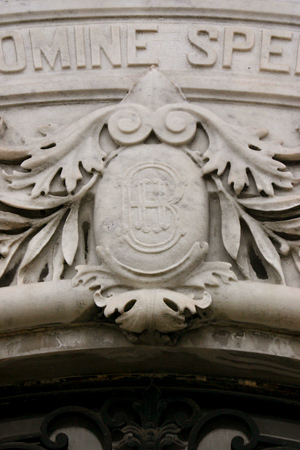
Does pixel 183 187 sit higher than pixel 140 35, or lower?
lower

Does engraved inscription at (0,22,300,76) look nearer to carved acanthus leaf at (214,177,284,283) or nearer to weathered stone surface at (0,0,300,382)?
weathered stone surface at (0,0,300,382)

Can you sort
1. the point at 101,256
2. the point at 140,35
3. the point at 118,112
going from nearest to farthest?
the point at 101,256 < the point at 118,112 < the point at 140,35

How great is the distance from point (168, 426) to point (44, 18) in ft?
5.99

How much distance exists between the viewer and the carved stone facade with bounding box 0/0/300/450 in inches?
135

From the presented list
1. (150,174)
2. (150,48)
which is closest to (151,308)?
(150,174)

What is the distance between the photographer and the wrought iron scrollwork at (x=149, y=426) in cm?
346

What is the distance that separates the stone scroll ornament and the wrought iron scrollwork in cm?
34

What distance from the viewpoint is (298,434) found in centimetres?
354

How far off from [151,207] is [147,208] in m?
0.02

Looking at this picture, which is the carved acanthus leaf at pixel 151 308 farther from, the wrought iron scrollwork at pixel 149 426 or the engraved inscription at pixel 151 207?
the wrought iron scrollwork at pixel 149 426

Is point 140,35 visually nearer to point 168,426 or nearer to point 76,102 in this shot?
point 76,102

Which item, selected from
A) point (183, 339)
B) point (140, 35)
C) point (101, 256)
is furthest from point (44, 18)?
point (183, 339)

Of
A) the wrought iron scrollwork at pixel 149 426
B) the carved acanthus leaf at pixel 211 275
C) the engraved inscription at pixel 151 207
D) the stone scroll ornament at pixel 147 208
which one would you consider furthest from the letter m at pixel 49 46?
the wrought iron scrollwork at pixel 149 426

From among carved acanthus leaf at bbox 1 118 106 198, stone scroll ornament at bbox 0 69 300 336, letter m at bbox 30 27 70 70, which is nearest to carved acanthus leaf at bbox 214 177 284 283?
stone scroll ornament at bbox 0 69 300 336
